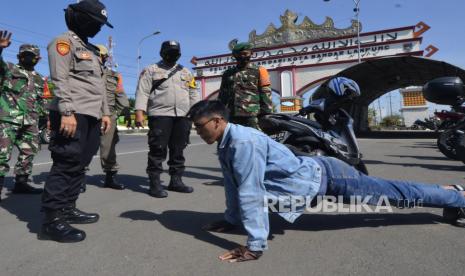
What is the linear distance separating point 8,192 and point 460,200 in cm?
472

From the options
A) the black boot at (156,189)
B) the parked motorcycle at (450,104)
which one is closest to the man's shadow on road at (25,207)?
the black boot at (156,189)

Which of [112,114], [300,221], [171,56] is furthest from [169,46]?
[300,221]

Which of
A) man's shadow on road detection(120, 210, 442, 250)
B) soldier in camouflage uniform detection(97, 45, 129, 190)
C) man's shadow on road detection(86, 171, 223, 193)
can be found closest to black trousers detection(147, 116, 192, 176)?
man's shadow on road detection(86, 171, 223, 193)

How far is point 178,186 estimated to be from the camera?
167 inches

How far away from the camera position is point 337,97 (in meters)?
3.93

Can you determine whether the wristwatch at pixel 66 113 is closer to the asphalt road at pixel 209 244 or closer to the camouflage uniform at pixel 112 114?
the asphalt road at pixel 209 244

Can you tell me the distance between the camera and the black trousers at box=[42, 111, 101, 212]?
2.62 m

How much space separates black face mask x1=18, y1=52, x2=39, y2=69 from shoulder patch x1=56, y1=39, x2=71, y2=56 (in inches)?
88.2

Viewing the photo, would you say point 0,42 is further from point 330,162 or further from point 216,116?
point 330,162

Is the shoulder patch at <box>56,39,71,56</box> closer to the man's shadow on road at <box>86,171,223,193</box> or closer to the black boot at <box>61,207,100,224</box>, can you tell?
the black boot at <box>61,207,100,224</box>

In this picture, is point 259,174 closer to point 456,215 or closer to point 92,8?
point 456,215

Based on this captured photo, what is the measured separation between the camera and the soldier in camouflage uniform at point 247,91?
4.50 metres

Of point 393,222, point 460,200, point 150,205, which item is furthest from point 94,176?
point 460,200

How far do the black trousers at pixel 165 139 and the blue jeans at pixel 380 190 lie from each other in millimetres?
1893
